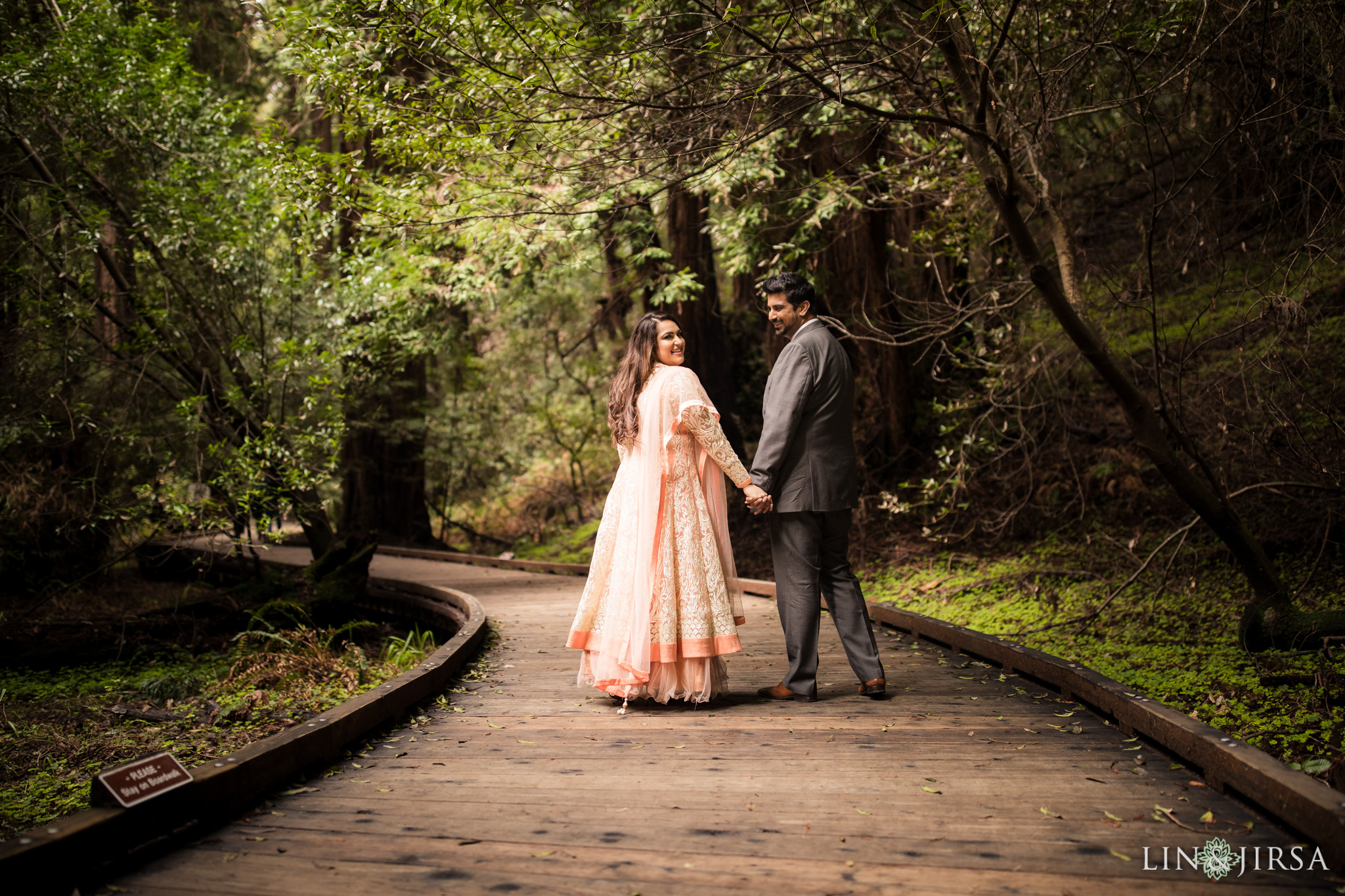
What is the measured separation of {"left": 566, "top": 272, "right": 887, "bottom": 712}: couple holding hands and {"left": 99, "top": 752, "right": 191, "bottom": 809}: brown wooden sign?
2088mm

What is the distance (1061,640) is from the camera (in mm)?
6648

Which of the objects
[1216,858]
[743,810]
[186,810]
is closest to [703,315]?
[743,810]

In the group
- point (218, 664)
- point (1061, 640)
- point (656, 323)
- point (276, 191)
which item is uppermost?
point (276, 191)

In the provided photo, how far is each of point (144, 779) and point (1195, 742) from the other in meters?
3.52

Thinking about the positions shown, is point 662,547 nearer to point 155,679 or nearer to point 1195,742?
point 1195,742

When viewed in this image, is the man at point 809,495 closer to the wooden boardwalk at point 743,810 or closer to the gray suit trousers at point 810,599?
the gray suit trousers at point 810,599

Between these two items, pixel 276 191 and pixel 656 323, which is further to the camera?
pixel 276 191

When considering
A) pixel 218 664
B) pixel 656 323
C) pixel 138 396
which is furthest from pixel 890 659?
pixel 138 396

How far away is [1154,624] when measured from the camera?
6629 mm

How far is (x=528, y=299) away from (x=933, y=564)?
23.4 ft

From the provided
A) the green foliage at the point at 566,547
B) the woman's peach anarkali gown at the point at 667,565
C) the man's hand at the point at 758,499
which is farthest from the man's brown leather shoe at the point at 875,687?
the green foliage at the point at 566,547

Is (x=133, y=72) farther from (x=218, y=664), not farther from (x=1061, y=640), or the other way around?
(x=1061, y=640)

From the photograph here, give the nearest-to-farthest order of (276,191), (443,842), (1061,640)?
(443,842), (1061,640), (276,191)

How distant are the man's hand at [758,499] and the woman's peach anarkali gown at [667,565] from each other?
0.33ft
